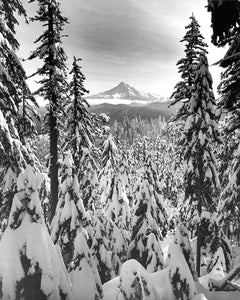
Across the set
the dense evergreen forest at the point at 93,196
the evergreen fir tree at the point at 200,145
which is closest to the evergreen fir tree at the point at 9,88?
the dense evergreen forest at the point at 93,196

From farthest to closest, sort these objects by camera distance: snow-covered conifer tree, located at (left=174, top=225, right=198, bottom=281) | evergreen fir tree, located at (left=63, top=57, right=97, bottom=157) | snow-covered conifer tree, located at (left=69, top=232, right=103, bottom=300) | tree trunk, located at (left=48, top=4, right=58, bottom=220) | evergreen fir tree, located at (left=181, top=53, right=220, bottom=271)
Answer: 1. evergreen fir tree, located at (left=63, top=57, right=97, bottom=157)
2. evergreen fir tree, located at (left=181, top=53, right=220, bottom=271)
3. tree trunk, located at (left=48, top=4, right=58, bottom=220)
4. snow-covered conifer tree, located at (left=174, top=225, right=198, bottom=281)
5. snow-covered conifer tree, located at (left=69, top=232, right=103, bottom=300)

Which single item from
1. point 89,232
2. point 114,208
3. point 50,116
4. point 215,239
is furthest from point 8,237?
point 114,208

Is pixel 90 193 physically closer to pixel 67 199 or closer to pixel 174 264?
pixel 67 199

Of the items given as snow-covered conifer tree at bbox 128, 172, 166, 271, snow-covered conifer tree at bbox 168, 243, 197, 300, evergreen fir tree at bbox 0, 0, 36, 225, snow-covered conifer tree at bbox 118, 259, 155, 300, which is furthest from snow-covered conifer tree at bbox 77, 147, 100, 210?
snow-covered conifer tree at bbox 118, 259, 155, 300

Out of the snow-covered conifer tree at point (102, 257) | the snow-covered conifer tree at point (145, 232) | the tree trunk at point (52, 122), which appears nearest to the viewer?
the snow-covered conifer tree at point (102, 257)

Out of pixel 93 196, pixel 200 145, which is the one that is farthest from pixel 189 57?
pixel 93 196

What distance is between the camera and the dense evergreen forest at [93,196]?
456 cm

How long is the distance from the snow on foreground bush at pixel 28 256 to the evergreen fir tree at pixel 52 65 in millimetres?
11597

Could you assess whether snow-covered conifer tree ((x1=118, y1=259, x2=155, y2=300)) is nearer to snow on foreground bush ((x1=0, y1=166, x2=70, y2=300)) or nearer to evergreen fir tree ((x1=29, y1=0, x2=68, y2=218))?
snow on foreground bush ((x1=0, y1=166, x2=70, y2=300))

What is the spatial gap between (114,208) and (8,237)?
64.9ft

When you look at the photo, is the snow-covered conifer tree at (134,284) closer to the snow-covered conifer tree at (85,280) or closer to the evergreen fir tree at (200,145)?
the snow-covered conifer tree at (85,280)

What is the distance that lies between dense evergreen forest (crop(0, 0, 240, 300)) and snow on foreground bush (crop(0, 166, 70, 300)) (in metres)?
0.01

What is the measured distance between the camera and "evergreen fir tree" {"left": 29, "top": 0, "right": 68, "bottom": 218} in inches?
616

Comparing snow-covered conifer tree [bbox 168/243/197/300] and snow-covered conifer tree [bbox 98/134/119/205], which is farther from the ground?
snow-covered conifer tree [bbox 98/134/119/205]
